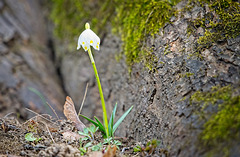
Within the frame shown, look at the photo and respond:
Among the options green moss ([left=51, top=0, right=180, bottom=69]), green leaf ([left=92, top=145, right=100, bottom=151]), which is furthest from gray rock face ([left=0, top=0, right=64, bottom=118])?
green leaf ([left=92, top=145, right=100, bottom=151])

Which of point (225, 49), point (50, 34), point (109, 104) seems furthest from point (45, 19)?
point (225, 49)

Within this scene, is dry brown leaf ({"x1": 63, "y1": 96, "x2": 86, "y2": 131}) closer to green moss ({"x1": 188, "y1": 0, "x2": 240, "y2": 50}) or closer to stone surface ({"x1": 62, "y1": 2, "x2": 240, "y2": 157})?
stone surface ({"x1": 62, "y1": 2, "x2": 240, "y2": 157})

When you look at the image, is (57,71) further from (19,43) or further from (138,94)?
(138,94)

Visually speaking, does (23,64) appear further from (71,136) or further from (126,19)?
(71,136)

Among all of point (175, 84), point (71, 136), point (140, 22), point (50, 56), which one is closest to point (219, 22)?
point (175, 84)

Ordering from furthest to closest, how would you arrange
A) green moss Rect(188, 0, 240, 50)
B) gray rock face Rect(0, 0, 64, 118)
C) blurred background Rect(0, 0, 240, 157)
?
gray rock face Rect(0, 0, 64, 118) < green moss Rect(188, 0, 240, 50) < blurred background Rect(0, 0, 240, 157)

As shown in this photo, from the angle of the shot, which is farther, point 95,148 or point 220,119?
point 95,148
